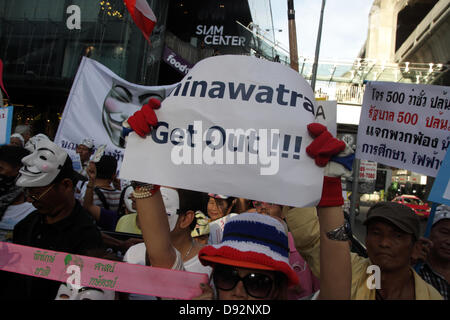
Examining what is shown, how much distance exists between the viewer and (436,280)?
2023 millimetres

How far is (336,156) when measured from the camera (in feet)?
4.40

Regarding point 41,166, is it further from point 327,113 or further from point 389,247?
point 389,247

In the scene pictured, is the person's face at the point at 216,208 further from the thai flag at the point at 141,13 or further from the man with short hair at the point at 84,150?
the thai flag at the point at 141,13

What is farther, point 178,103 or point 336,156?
point 178,103

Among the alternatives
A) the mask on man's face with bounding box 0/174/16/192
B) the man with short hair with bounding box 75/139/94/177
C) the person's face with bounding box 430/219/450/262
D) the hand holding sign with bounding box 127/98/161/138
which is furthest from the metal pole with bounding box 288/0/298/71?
the man with short hair with bounding box 75/139/94/177

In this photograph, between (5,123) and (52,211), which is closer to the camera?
(52,211)

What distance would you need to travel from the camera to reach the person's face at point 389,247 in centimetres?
177

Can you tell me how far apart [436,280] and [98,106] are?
14.1 feet

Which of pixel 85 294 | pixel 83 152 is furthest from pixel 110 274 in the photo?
pixel 83 152

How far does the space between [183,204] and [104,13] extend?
9.91 m

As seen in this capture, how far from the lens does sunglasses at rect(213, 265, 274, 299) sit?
1386 millimetres

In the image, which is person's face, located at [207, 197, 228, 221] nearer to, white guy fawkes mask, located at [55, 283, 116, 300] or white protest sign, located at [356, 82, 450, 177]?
white protest sign, located at [356, 82, 450, 177]
